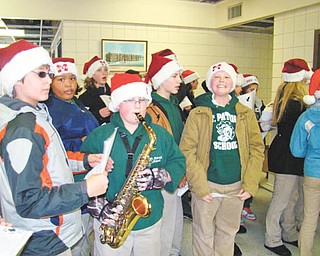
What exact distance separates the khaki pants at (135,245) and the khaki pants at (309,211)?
3.84 ft

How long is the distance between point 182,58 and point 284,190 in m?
3.84

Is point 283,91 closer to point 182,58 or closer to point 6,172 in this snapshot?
point 6,172

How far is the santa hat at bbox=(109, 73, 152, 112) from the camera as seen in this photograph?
185 centimetres

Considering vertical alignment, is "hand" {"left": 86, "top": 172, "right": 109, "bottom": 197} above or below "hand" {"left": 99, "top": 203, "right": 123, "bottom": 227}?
above

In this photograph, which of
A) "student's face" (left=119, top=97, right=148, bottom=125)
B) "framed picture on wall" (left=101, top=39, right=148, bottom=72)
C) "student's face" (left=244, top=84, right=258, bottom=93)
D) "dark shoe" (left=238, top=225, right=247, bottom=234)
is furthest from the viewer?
"framed picture on wall" (left=101, top=39, right=148, bottom=72)

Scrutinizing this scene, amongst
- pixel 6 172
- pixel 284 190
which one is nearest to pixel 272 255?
pixel 284 190

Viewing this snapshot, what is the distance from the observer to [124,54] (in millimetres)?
5645

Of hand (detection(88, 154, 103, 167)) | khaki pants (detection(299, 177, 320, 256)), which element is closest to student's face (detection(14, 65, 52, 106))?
hand (detection(88, 154, 103, 167))

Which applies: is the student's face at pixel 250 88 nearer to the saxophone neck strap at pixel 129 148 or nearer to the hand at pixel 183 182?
the hand at pixel 183 182

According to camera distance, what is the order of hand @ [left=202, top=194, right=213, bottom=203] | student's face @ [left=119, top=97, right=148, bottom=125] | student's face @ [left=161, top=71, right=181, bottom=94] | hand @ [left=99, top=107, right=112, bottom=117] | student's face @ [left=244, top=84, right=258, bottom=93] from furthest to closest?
student's face @ [left=244, top=84, right=258, bottom=93] < hand @ [left=99, top=107, right=112, bottom=117] < student's face @ [left=161, top=71, right=181, bottom=94] < hand @ [left=202, top=194, right=213, bottom=203] < student's face @ [left=119, top=97, right=148, bottom=125]

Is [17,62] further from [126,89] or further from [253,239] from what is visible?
[253,239]

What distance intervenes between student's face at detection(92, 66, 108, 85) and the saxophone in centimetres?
197

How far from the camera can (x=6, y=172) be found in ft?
3.93

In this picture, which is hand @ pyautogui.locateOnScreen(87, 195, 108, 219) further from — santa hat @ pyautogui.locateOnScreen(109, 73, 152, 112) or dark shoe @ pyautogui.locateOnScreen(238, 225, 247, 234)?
dark shoe @ pyautogui.locateOnScreen(238, 225, 247, 234)
